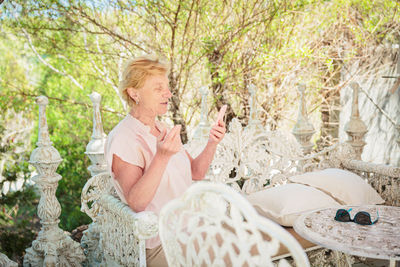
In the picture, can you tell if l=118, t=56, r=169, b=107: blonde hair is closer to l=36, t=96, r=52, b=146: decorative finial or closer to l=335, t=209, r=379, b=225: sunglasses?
l=36, t=96, r=52, b=146: decorative finial

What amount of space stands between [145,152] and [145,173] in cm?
21

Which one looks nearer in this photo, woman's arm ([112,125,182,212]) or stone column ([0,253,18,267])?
woman's arm ([112,125,182,212])

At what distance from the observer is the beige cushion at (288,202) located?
2449 millimetres

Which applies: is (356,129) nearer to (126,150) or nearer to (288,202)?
(288,202)

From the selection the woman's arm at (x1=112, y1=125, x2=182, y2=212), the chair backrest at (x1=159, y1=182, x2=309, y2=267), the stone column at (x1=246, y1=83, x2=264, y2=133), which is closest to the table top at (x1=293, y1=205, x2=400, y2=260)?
the chair backrest at (x1=159, y1=182, x2=309, y2=267)

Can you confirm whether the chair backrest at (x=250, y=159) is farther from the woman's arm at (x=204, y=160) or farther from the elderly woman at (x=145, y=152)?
the elderly woman at (x=145, y=152)

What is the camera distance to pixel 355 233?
1.83m

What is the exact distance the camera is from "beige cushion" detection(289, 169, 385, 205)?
2703 mm

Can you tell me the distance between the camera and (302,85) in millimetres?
3461

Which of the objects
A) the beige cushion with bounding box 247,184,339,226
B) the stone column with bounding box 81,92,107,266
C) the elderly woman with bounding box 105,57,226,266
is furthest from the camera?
the stone column with bounding box 81,92,107,266

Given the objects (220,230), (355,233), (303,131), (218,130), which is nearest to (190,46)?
(303,131)

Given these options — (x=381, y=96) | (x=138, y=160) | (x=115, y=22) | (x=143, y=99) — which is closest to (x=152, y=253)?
(x=138, y=160)

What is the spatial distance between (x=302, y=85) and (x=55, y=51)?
3102 millimetres

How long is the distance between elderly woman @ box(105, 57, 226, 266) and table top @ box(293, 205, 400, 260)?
2.10ft
